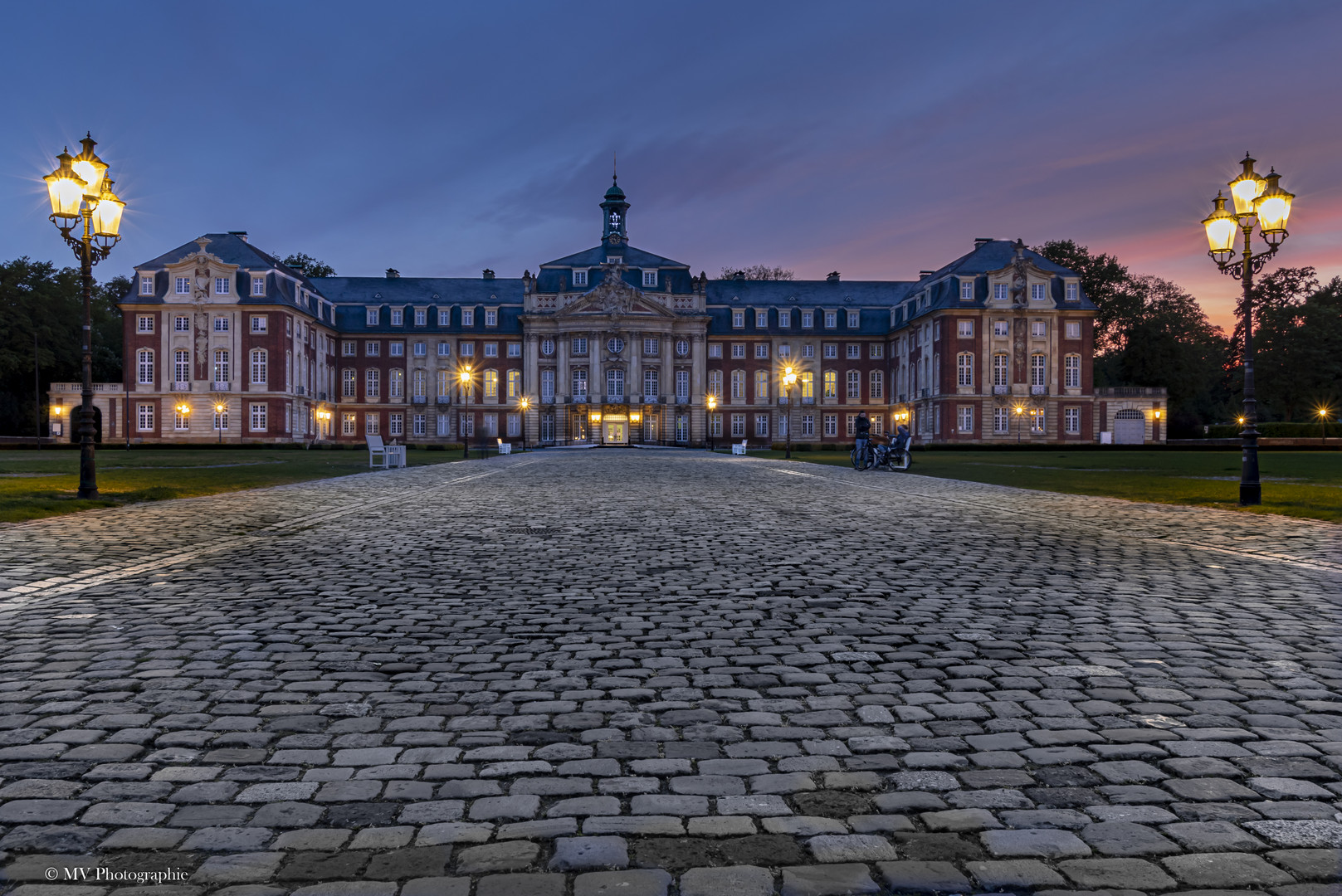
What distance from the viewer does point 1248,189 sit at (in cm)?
1510

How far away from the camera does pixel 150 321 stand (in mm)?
65812

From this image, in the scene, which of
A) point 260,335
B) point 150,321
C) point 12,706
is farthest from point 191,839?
point 150,321

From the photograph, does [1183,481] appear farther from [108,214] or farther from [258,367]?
[258,367]

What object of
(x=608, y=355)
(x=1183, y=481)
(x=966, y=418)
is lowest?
(x=1183, y=481)

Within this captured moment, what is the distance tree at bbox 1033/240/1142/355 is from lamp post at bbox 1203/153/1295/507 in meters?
68.3

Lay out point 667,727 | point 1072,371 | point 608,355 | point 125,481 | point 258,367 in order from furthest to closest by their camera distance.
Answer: point 608,355
point 1072,371
point 258,367
point 125,481
point 667,727

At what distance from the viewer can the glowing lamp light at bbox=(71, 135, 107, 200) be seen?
49.3 ft

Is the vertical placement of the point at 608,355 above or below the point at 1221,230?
above

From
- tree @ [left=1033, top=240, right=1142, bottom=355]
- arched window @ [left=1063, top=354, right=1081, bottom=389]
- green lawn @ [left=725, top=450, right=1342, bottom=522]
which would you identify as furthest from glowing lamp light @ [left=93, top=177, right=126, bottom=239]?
tree @ [left=1033, top=240, right=1142, bottom=355]

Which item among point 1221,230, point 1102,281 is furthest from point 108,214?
point 1102,281

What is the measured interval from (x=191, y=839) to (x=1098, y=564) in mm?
8157

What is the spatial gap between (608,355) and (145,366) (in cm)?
3759

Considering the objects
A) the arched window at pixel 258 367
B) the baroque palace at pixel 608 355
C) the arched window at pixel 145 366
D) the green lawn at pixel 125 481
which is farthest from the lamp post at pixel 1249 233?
the arched window at pixel 145 366

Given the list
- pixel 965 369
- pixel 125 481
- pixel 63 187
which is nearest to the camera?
pixel 63 187
